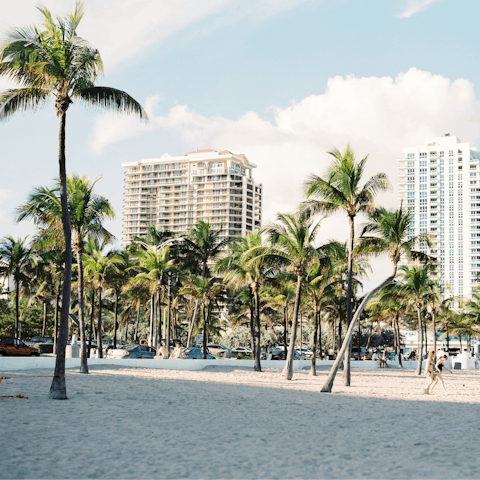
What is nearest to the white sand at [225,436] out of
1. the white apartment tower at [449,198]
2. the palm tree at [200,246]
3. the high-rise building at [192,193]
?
the palm tree at [200,246]

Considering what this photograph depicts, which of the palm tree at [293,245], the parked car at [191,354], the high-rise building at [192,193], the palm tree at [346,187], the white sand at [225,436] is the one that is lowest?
the parked car at [191,354]

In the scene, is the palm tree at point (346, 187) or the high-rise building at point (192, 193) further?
the high-rise building at point (192, 193)

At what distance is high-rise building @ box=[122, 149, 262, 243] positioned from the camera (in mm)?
159625

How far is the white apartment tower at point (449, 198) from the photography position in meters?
165

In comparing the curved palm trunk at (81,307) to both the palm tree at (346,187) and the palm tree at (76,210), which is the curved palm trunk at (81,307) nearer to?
the palm tree at (76,210)

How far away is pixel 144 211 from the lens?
6767 inches

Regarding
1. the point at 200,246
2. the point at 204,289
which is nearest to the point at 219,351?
the point at 200,246

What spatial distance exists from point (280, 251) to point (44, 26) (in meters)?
13.8

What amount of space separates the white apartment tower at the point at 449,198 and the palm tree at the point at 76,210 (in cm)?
15082

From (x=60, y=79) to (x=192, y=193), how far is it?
149333 mm

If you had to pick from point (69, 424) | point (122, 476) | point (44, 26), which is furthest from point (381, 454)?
point (44, 26)

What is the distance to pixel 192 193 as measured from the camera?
16375 centimetres

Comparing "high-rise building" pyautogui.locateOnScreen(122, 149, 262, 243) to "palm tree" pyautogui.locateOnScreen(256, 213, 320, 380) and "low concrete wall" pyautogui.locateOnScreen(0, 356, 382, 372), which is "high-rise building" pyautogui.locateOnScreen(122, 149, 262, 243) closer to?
"low concrete wall" pyautogui.locateOnScreen(0, 356, 382, 372)

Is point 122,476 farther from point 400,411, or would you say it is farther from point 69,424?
point 400,411
